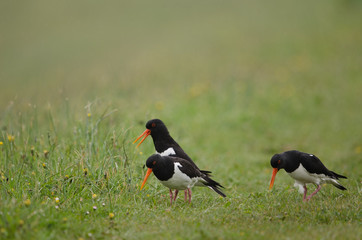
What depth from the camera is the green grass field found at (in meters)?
5.01

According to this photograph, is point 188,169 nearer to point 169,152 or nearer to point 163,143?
point 169,152

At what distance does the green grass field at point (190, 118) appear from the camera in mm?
5008

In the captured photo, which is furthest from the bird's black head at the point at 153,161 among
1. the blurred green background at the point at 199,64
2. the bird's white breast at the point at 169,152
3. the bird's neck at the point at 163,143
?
the blurred green background at the point at 199,64

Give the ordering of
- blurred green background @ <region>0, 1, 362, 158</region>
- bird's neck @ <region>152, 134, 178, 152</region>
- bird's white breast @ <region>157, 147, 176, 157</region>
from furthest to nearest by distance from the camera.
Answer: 1. blurred green background @ <region>0, 1, 362, 158</region>
2. bird's neck @ <region>152, 134, 178, 152</region>
3. bird's white breast @ <region>157, 147, 176, 157</region>

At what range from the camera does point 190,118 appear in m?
11.5

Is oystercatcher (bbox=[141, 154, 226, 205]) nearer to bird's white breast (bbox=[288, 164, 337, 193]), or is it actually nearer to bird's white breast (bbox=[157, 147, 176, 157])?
bird's white breast (bbox=[157, 147, 176, 157])

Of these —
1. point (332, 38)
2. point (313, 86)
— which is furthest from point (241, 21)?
point (313, 86)

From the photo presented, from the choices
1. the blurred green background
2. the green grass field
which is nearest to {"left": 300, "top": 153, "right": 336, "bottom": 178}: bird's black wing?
the green grass field

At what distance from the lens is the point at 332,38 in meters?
18.2

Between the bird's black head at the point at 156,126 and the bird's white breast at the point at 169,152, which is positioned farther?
the bird's black head at the point at 156,126

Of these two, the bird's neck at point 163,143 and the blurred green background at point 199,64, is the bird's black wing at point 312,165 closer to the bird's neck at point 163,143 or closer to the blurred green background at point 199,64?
the bird's neck at point 163,143

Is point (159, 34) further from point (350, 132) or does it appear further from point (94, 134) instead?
point (94, 134)

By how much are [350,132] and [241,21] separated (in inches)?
589

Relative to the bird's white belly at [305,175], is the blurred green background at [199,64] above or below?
above
